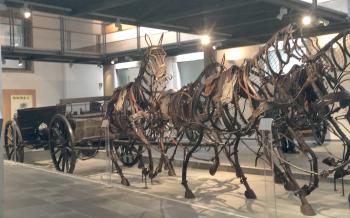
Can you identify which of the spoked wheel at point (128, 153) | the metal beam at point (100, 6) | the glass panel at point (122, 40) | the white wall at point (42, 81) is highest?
the glass panel at point (122, 40)

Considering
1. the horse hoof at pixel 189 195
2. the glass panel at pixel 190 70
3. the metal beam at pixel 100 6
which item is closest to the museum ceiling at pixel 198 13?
the metal beam at pixel 100 6

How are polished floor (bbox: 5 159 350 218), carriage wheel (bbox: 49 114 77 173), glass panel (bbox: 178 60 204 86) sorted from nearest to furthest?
polished floor (bbox: 5 159 350 218) < carriage wheel (bbox: 49 114 77 173) < glass panel (bbox: 178 60 204 86)

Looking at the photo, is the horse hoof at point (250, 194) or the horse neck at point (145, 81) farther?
the horse neck at point (145, 81)

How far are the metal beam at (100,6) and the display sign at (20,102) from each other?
38.6 ft

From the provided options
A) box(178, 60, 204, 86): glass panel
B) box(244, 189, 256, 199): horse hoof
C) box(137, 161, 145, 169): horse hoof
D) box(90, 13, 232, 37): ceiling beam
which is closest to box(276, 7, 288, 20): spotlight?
box(90, 13, 232, 37): ceiling beam

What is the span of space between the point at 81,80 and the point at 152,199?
16357mm

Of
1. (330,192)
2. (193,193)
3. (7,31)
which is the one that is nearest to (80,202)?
(193,193)

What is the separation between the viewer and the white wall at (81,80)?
2161 cm

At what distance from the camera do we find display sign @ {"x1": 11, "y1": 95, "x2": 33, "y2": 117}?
64.0 feet

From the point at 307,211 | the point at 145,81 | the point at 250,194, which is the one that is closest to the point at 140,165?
the point at 145,81

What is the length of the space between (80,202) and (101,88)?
16759mm

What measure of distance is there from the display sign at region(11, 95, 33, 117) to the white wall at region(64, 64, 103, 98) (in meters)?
1.90

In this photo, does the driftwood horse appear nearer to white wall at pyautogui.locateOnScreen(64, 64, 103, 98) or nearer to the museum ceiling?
the museum ceiling

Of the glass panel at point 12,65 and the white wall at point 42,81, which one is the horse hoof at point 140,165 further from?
the glass panel at point 12,65
